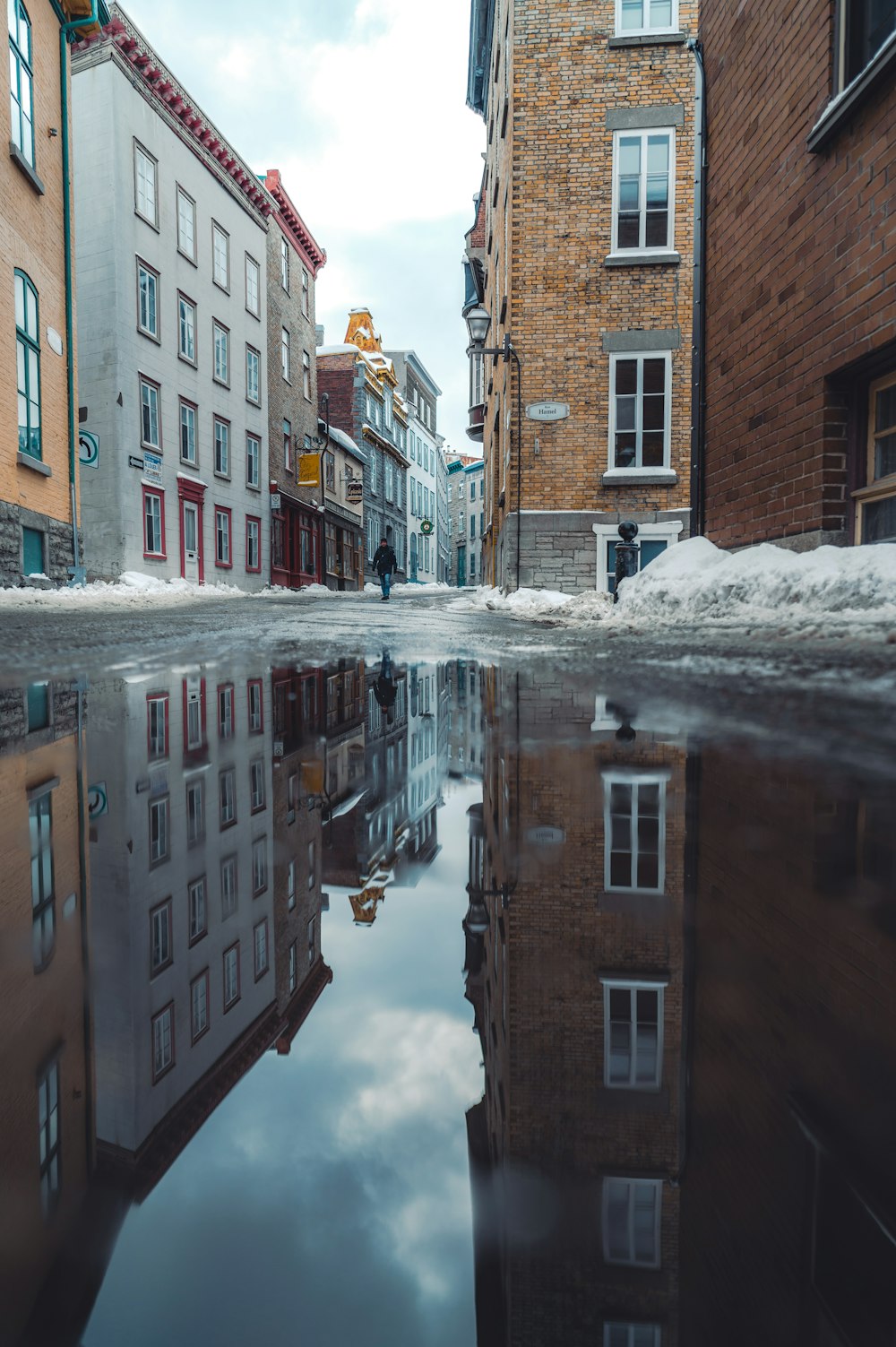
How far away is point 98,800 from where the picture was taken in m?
1.53

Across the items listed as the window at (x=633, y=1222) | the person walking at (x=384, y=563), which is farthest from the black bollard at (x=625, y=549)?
the person walking at (x=384, y=563)

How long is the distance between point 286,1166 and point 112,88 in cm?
2412

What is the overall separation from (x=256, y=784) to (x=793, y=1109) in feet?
4.10

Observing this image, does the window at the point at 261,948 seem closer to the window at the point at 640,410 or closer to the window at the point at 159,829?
the window at the point at 159,829

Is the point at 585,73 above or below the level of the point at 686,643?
above

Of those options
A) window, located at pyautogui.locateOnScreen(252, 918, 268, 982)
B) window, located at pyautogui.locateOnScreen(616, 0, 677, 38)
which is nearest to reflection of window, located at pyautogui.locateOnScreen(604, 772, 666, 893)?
window, located at pyautogui.locateOnScreen(252, 918, 268, 982)

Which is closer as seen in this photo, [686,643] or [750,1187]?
[750,1187]

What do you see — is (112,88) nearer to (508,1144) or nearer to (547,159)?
(547,159)

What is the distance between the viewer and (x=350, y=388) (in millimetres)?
39906

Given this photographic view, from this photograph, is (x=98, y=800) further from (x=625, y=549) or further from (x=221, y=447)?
(x=221, y=447)

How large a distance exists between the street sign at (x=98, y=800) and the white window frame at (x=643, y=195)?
45.0 feet

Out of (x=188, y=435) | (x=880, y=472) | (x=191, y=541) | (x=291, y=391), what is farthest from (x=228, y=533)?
(x=880, y=472)

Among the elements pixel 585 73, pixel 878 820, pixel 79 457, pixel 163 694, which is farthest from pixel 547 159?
pixel 878 820

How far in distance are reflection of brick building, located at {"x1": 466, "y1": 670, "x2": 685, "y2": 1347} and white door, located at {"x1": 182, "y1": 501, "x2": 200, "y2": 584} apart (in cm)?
2238
